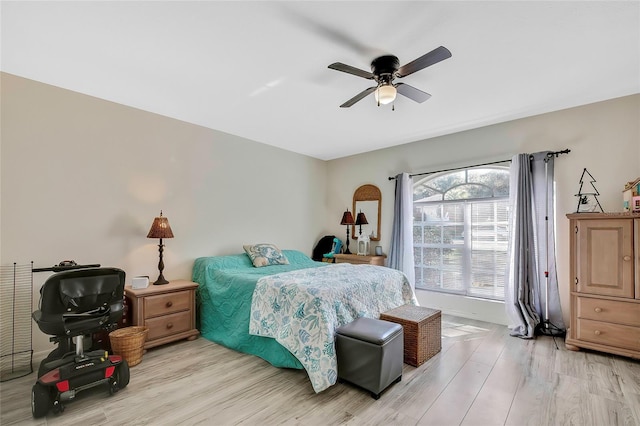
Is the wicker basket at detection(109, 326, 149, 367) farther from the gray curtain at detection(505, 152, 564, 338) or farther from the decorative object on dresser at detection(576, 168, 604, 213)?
the decorative object on dresser at detection(576, 168, 604, 213)

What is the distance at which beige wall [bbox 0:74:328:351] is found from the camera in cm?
263

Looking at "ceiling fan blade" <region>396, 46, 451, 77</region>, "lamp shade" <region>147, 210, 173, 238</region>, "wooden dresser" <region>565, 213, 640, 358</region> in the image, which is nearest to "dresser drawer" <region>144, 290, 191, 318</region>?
"lamp shade" <region>147, 210, 173, 238</region>

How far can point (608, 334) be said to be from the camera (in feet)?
9.05

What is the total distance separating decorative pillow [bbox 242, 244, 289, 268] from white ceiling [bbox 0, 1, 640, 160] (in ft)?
5.87

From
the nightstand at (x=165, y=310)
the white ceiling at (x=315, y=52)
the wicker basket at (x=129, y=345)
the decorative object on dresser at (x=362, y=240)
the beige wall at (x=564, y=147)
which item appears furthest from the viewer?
the decorative object on dresser at (x=362, y=240)

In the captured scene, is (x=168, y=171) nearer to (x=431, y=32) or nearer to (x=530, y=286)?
(x=431, y=32)

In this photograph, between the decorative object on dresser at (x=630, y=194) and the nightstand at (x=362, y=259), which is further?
the nightstand at (x=362, y=259)

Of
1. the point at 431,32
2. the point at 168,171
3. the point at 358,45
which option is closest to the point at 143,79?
the point at 168,171

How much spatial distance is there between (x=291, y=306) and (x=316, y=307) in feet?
0.91

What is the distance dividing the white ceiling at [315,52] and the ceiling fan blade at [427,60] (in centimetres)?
17

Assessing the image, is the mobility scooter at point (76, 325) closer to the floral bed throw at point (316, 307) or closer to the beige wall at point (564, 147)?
the floral bed throw at point (316, 307)

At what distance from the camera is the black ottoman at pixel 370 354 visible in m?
2.13

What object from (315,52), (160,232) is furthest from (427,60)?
(160,232)

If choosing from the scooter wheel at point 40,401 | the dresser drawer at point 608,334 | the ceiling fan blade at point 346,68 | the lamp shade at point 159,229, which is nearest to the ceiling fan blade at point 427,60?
the ceiling fan blade at point 346,68
